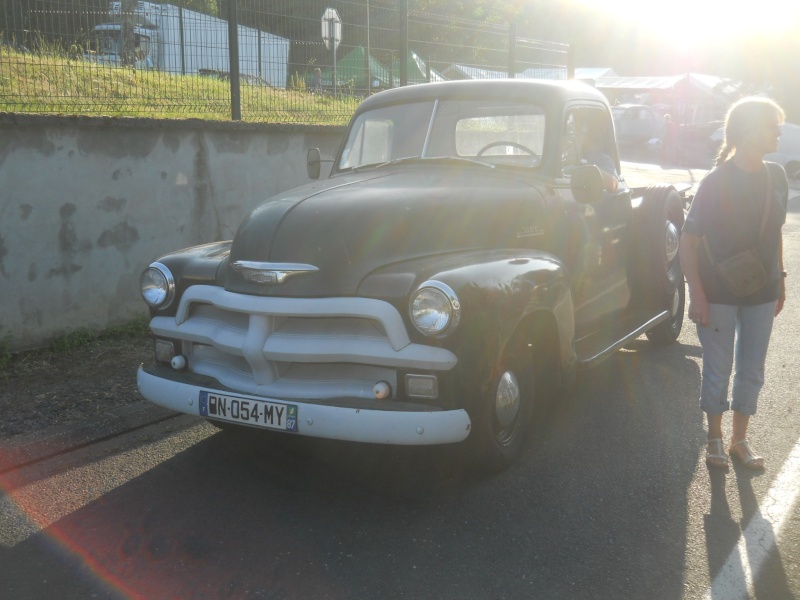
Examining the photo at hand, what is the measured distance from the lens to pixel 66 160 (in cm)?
702

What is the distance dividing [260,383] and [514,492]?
4.39ft

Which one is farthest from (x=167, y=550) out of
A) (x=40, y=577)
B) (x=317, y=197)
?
(x=317, y=197)

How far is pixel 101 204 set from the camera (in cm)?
730

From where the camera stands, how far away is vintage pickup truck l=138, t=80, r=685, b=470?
154 inches

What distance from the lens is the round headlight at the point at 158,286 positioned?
4.74 m

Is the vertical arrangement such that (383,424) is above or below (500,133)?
below

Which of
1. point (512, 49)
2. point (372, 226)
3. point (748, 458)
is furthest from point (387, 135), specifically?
point (512, 49)

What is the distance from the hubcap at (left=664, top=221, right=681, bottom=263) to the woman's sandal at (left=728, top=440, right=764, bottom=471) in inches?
83.6

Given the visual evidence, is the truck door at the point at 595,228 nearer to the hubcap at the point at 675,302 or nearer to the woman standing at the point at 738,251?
the hubcap at the point at 675,302

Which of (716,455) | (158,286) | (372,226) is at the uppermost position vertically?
(372,226)

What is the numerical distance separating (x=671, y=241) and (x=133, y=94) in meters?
4.96

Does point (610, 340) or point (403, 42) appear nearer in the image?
point (610, 340)

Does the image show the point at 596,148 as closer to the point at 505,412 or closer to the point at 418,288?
the point at 505,412

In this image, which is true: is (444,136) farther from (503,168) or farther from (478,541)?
(478,541)
